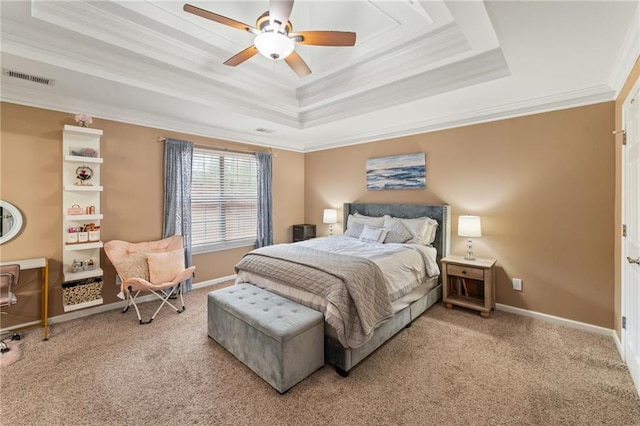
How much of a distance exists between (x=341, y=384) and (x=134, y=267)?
9.13ft

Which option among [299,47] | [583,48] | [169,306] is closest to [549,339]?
[583,48]

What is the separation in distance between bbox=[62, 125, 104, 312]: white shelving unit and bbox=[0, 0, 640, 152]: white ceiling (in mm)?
359

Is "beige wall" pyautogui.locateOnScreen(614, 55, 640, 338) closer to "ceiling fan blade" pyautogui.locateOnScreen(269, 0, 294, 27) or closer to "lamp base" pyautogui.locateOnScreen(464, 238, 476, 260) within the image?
"lamp base" pyautogui.locateOnScreen(464, 238, 476, 260)

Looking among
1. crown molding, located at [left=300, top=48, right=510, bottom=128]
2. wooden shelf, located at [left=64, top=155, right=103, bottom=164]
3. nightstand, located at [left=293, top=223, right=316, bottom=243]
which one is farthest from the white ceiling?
nightstand, located at [left=293, top=223, right=316, bottom=243]

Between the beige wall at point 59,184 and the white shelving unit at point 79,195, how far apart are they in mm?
92

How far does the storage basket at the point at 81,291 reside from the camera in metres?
3.01

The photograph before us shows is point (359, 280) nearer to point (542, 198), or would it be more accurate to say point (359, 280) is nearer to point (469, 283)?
point (469, 283)

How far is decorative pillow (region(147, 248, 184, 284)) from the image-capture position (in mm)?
3381

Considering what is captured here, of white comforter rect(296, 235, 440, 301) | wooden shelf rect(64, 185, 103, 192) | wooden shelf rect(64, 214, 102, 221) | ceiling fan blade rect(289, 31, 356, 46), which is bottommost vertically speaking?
white comforter rect(296, 235, 440, 301)

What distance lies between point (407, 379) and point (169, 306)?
3011 mm

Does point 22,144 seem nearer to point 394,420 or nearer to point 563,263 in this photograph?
point 394,420

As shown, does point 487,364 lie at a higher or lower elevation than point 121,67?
lower

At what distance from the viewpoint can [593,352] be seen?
8.27 ft

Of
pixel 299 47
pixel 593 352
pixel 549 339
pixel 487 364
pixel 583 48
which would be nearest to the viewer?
pixel 583 48
